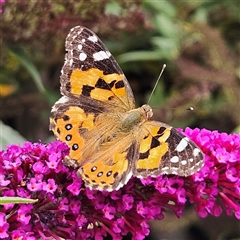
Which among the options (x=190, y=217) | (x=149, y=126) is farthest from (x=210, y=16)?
(x=149, y=126)

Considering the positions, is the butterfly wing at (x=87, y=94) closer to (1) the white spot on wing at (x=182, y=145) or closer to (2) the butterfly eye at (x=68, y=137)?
(2) the butterfly eye at (x=68, y=137)

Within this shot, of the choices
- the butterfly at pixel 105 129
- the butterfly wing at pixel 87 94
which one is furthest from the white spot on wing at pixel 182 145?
the butterfly wing at pixel 87 94

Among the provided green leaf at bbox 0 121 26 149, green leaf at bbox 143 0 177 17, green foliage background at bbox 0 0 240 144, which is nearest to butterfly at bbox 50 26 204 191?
green foliage background at bbox 0 0 240 144

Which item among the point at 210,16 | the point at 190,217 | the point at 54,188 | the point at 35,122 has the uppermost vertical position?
the point at 54,188

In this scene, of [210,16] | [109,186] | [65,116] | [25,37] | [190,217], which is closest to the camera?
[109,186]

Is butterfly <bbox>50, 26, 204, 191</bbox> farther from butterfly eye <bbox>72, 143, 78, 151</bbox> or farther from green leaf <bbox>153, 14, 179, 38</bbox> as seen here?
green leaf <bbox>153, 14, 179, 38</bbox>

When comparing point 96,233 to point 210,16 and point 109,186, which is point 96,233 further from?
point 210,16
